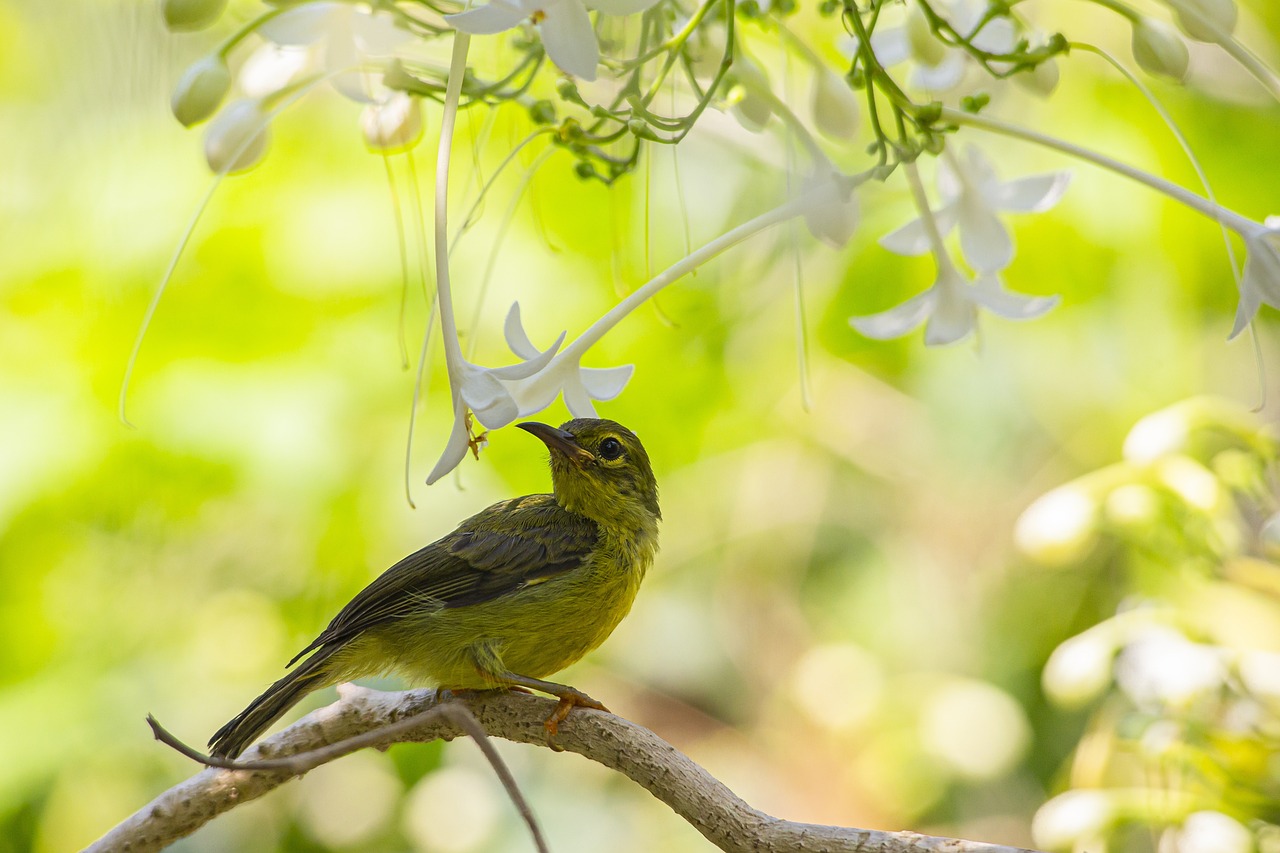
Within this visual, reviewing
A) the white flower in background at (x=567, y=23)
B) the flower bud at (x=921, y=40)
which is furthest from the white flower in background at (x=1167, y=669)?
the white flower in background at (x=567, y=23)

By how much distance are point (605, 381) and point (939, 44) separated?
49cm

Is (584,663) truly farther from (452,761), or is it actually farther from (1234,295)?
(1234,295)

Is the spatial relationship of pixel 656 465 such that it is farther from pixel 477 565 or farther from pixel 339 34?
pixel 339 34

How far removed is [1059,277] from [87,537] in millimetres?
2062

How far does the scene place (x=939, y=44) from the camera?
3.62 ft

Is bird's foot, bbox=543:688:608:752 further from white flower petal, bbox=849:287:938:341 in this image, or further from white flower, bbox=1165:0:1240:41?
white flower, bbox=1165:0:1240:41

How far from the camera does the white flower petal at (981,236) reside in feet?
3.72

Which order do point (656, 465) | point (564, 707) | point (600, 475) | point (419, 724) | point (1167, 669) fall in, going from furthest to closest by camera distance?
point (656, 465)
point (600, 475)
point (1167, 669)
point (564, 707)
point (419, 724)

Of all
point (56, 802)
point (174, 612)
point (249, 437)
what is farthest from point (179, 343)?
point (56, 802)

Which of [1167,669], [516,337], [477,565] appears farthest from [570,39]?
[1167,669]

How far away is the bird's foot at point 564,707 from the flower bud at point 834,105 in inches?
25.8

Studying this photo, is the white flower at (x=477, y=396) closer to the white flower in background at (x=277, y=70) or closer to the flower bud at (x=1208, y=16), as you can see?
the white flower in background at (x=277, y=70)

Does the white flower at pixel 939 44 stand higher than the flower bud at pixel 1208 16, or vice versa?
the white flower at pixel 939 44

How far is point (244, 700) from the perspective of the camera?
2.36 metres
